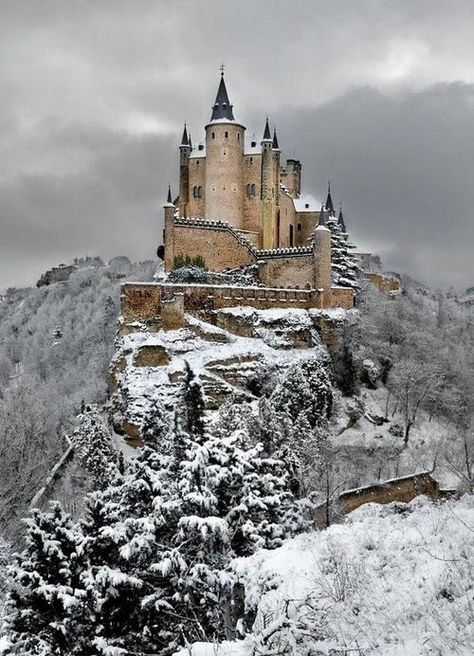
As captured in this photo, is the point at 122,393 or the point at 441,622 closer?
the point at 441,622

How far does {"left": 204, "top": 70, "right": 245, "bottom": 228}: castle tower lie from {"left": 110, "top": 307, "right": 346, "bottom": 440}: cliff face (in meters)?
10.3

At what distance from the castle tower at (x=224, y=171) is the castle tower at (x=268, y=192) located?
1.61 m

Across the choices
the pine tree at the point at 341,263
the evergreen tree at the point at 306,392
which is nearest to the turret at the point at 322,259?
the pine tree at the point at 341,263

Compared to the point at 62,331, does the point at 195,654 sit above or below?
below

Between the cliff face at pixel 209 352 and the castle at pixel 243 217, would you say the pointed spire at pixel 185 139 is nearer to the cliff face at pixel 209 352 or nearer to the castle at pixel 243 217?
the castle at pixel 243 217

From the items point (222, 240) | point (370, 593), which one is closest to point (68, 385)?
point (222, 240)

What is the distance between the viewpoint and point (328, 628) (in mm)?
8195

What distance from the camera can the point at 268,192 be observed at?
52344 millimetres

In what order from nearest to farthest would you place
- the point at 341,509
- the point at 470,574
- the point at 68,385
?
1. the point at 470,574
2. the point at 341,509
3. the point at 68,385

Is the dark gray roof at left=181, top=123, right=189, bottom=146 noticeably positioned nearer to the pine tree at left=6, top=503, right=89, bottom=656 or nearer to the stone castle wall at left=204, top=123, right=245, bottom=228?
the stone castle wall at left=204, top=123, right=245, bottom=228

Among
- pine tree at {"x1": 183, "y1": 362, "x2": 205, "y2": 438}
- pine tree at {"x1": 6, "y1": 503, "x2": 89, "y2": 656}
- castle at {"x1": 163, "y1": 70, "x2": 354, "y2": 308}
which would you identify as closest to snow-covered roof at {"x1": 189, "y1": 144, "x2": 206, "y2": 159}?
castle at {"x1": 163, "y1": 70, "x2": 354, "y2": 308}

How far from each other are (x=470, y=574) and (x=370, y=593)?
1.22 metres

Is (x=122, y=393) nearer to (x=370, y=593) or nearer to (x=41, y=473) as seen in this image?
(x=41, y=473)

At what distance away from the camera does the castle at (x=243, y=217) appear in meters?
47.2
